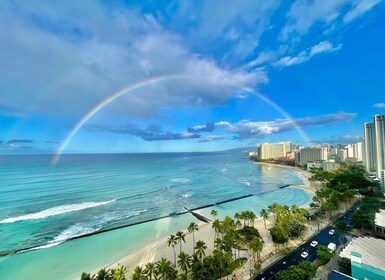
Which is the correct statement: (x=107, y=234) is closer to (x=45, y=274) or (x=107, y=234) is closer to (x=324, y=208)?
(x=45, y=274)

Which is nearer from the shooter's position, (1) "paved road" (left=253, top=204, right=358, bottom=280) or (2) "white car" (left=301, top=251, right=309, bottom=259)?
(1) "paved road" (left=253, top=204, right=358, bottom=280)

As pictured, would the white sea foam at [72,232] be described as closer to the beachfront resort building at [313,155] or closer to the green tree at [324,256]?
the green tree at [324,256]

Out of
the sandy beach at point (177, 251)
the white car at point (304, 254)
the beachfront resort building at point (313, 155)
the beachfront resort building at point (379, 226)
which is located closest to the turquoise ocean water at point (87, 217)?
the sandy beach at point (177, 251)

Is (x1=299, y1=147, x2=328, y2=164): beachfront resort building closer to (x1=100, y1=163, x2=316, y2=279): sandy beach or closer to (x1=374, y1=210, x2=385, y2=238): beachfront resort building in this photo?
(x1=374, y1=210, x2=385, y2=238): beachfront resort building

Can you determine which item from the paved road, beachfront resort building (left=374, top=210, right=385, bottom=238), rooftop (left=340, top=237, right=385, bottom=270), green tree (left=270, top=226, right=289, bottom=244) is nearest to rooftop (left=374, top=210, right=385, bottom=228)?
beachfront resort building (left=374, top=210, right=385, bottom=238)

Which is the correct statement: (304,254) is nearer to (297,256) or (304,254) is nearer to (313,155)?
(297,256)

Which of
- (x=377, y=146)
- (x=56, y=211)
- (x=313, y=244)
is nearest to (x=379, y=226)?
(x=313, y=244)

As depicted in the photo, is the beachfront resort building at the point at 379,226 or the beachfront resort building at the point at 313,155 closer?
the beachfront resort building at the point at 379,226

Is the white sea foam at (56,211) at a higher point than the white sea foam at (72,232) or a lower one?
higher
